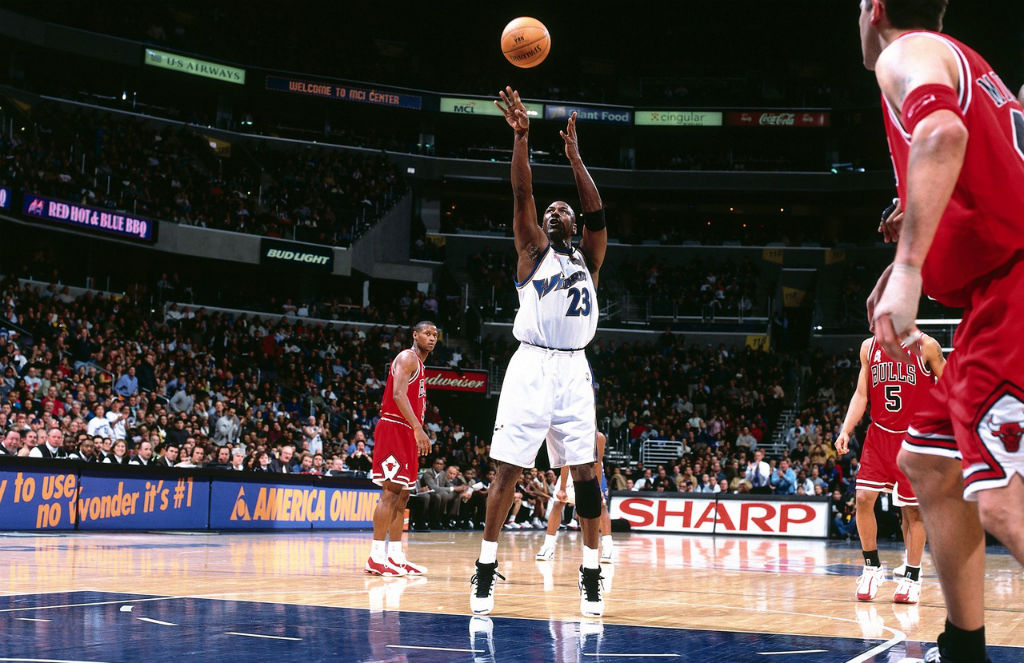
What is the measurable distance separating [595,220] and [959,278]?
13.1 ft

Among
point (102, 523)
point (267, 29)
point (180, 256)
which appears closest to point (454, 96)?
point (267, 29)

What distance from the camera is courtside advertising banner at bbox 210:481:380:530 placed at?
53.7 feet

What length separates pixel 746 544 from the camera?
18953mm

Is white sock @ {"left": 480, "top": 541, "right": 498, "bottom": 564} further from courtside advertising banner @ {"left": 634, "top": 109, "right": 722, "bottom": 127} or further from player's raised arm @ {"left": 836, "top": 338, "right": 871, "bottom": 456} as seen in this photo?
courtside advertising banner @ {"left": 634, "top": 109, "right": 722, "bottom": 127}

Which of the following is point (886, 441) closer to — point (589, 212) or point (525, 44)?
point (589, 212)

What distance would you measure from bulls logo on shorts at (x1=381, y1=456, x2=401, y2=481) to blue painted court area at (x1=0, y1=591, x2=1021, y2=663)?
3435mm

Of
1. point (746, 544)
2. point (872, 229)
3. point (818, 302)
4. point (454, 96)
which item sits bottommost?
point (746, 544)

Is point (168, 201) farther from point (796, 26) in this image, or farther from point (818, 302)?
point (796, 26)

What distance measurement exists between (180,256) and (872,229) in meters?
26.0

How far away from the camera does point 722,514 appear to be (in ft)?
73.5

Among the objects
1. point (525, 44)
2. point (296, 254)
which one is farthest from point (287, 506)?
point (296, 254)

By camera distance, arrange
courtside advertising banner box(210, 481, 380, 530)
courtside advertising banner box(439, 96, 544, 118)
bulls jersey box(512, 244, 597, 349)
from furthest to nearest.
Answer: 1. courtside advertising banner box(439, 96, 544, 118)
2. courtside advertising banner box(210, 481, 380, 530)
3. bulls jersey box(512, 244, 597, 349)

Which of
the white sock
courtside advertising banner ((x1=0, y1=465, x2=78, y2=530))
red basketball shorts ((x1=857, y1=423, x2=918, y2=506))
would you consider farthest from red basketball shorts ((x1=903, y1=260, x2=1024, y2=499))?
courtside advertising banner ((x1=0, y1=465, x2=78, y2=530))

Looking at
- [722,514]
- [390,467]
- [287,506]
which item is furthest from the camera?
[722,514]
